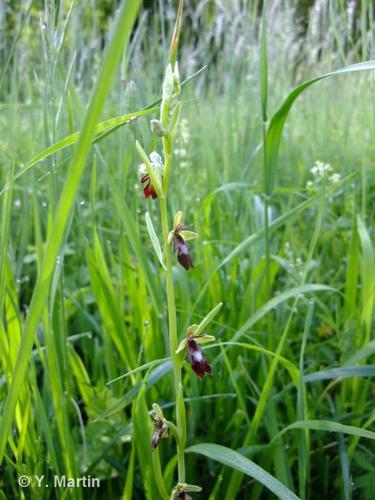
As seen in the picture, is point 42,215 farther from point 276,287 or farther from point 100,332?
point 276,287

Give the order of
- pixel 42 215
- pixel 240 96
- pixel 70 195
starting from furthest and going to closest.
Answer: pixel 240 96 < pixel 42 215 < pixel 70 195

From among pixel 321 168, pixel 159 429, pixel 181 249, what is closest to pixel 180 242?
pixel 181 249

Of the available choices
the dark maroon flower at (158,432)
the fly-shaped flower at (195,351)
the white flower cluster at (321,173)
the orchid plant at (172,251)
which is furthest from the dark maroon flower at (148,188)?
the white flower cluster at (321,173)

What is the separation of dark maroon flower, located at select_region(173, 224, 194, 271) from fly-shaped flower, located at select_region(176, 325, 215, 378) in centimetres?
8

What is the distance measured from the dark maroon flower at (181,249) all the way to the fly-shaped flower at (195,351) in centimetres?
8

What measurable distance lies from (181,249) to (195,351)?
134mm

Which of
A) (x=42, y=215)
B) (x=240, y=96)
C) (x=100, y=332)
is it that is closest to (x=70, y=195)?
(x=100, y=332)

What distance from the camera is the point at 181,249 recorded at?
0.76 meters

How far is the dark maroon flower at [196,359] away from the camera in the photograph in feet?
2.47

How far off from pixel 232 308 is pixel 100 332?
0.34m

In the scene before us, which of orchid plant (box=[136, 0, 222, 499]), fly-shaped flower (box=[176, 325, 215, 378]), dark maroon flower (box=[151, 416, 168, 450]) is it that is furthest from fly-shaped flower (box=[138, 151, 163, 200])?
dark maroon flower (box=[151, 416, 168, 450])

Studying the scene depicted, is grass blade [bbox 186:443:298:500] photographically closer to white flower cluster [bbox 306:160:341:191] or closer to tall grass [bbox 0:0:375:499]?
tall grass [bbox 0:0:375:499]

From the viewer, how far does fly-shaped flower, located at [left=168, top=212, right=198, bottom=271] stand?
2.50ft

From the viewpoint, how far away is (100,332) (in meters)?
1.46
